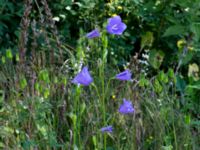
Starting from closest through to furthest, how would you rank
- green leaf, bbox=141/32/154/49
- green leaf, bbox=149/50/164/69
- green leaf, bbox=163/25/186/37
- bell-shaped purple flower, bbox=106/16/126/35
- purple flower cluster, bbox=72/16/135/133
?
purple flower cluster, bbox=72/16/135/133, bell-shaped purple flower, bbox=106/16/126/35, green leaf, bbox=163/25/186/37, green leaf, bbox=149/50/164/69, green leaf, bbox=141/32/154/49

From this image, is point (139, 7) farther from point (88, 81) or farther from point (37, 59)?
point (88, 81)

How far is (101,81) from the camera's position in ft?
9.43

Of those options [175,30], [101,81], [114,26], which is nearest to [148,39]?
[175,30]

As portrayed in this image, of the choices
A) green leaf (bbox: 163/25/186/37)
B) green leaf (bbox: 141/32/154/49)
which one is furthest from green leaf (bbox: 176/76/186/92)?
green leaf (bbox: 141/32/154/49)

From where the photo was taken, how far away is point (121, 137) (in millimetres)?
2891

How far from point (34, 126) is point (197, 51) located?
1.66 metres

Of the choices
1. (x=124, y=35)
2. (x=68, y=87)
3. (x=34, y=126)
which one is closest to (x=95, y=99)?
(x=68, y=87)

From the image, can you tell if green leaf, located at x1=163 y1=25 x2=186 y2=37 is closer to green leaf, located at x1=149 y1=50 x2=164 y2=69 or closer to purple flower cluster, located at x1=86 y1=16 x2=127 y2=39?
green leaf, located at x1=149 y1=50 x2=164 y2=69

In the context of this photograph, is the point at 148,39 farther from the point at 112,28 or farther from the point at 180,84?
the point at 112,28

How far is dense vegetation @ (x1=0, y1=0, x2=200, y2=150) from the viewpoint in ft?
8.78

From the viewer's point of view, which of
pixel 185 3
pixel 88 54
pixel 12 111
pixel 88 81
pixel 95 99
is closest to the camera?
pixel 88 81

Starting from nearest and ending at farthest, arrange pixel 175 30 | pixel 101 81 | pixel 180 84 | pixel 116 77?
pixel 116 77, pixel 101 81, pixel 180 84, pixel 175 30

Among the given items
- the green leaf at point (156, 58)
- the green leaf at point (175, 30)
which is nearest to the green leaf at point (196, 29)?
the green leaf at point (175, 30)

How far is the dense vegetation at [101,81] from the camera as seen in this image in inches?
105
